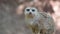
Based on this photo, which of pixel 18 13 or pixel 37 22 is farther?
pixel 18 13

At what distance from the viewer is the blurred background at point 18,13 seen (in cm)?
801

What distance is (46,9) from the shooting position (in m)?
8.09

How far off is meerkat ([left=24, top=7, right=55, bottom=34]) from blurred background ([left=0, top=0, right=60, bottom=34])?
99.9 inches

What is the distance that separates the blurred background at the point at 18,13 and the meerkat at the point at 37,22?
254 cm

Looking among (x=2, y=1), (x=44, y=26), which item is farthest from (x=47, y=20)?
(x=2, y=1)

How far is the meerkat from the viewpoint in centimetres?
496

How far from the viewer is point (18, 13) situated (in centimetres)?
833

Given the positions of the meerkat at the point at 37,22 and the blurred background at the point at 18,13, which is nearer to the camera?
the meerkat at the point at 37,22

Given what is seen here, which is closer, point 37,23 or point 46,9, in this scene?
point 37,23

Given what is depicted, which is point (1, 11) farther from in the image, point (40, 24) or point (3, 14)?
point (40, 24)

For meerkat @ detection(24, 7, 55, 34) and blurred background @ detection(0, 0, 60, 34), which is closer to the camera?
meerkat @ detection(24, 7, 55, 34)

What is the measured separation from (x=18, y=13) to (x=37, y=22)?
10.6 ft

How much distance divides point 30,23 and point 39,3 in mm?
3421

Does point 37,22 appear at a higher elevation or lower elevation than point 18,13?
higher
